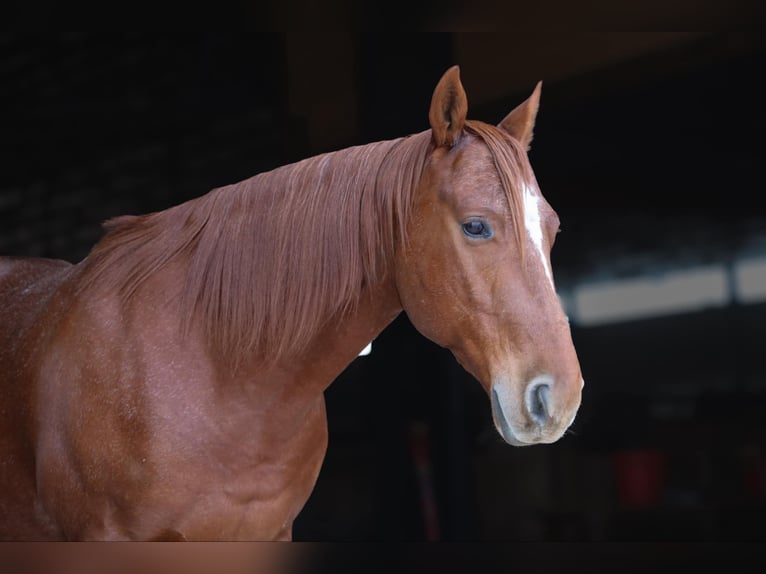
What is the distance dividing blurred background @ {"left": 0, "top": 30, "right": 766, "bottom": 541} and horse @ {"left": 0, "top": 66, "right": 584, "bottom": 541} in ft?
3.58

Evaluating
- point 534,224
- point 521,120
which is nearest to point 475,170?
point 534,224

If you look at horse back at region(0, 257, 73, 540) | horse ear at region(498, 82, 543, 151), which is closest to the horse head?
horse ear at region(498, 82, 543, 151)

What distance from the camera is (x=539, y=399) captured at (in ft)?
6.21

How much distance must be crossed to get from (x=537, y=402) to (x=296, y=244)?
0.72 m

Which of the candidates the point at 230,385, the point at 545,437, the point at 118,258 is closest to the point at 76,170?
the point at 118,258

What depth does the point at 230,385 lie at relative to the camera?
224cm

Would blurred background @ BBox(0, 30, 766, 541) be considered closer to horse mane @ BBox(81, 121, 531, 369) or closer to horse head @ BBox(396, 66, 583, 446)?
horse mane @ BBox(81, 121, 531, 369)

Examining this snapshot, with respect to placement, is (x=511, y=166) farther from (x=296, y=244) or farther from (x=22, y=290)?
(x=22, y=290)

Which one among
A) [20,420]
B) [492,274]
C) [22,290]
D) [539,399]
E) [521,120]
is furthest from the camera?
[22,290]

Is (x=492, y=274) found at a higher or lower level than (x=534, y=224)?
lower

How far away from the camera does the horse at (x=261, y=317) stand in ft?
6.82

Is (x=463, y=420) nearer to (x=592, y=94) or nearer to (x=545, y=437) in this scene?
(x=592, y=94)

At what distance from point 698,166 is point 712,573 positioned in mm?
1847

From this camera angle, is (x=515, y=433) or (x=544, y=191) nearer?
(x=515, y=433)
